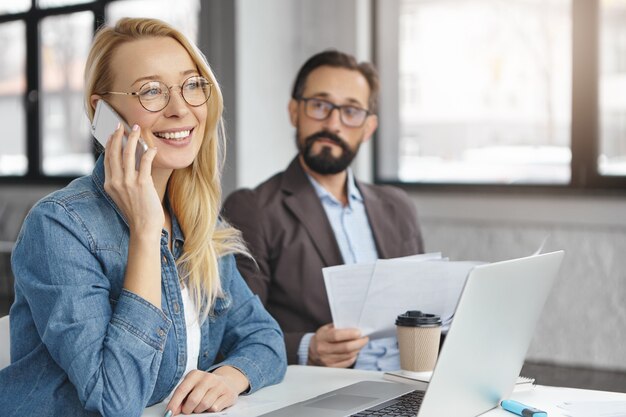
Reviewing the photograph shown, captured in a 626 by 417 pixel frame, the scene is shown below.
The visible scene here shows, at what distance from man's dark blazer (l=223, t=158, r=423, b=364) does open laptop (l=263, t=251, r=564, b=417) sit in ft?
2.76

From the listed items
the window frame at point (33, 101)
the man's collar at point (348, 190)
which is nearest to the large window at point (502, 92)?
the man's collar at point (348, 190)

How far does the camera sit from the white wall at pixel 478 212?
14.7 feet

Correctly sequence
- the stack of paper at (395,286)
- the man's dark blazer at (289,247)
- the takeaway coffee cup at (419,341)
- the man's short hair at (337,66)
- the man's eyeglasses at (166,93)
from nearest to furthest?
the man's eyeglasses at (166,93) → the takeaway coffee cup at (419,341) → the stack of paper at (395,286) → the man's dark blazer at (289,247) → the man's short hair at (337,66)

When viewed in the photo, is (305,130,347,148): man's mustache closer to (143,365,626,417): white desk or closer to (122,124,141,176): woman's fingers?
(143,365,626,417): white desk

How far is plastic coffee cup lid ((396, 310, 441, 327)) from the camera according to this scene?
1.75m

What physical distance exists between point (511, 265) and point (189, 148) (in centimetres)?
70

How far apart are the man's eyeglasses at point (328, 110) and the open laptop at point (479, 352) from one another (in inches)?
46.9

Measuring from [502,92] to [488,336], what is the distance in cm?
364

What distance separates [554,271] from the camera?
5.04ft

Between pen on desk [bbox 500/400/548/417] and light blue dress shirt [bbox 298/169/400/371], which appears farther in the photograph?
light blue dress shirt [bbox 298/169/400/371]

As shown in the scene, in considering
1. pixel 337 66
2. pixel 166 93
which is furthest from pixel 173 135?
pixel 337 66

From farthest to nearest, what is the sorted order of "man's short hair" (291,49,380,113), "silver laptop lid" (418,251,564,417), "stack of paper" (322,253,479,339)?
"man's short hair" (291,49,380,113) < "stack of paper" (322,253,479,339) < "silver laptop lid" (418,251,564,417)

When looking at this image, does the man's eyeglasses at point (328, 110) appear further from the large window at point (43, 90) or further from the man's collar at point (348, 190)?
the large window at point (43, 90)

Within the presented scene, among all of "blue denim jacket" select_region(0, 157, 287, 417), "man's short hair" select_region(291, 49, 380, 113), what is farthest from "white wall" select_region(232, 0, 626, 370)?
"blue denim jacket" select_region(0, 157, 287, 417)
